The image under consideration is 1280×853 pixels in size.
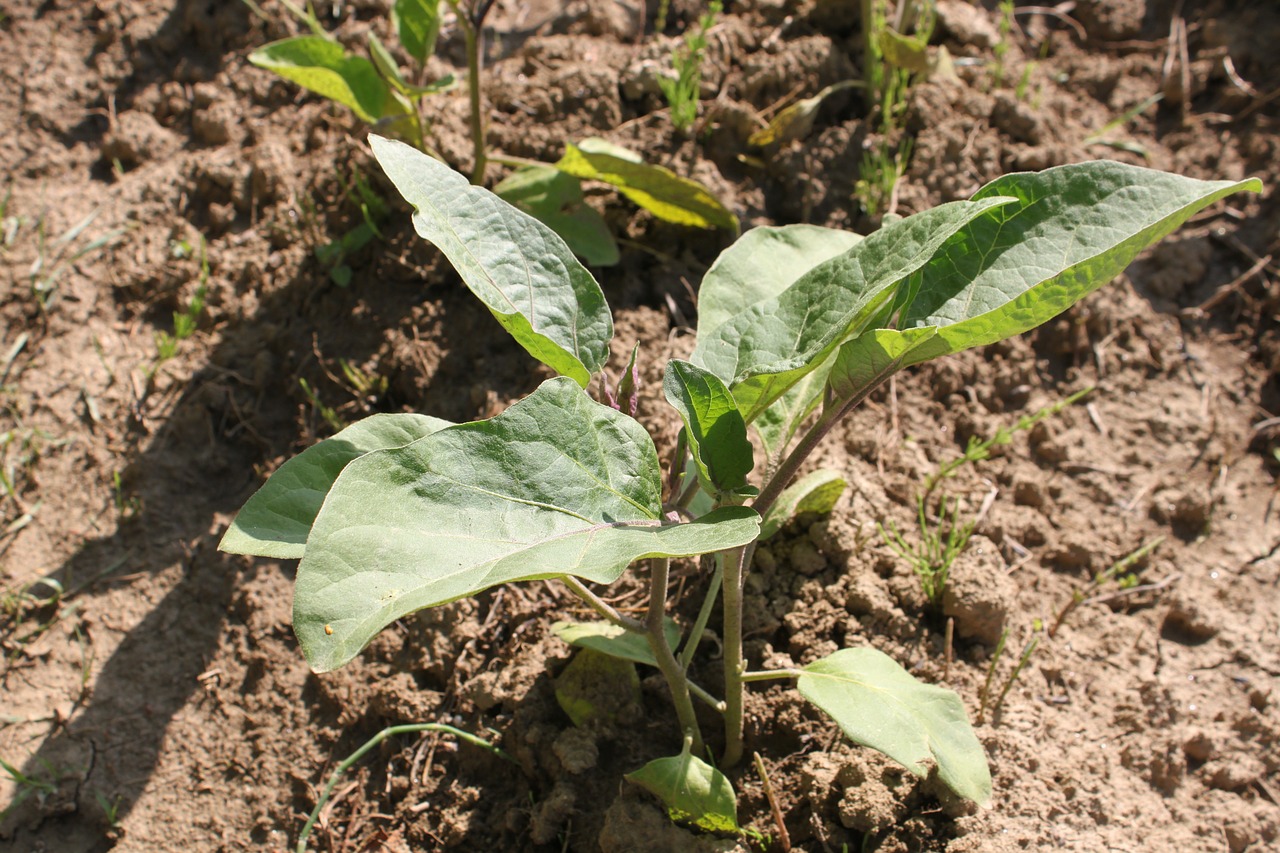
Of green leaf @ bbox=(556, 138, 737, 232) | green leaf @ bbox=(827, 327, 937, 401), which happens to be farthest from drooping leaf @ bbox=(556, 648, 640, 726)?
green leaf @ bbox=(556, 138, 737, 232)

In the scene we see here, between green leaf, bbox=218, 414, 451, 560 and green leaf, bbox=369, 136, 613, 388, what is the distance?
23cm

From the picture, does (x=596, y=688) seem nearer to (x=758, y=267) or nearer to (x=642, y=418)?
(x=642, y=418)

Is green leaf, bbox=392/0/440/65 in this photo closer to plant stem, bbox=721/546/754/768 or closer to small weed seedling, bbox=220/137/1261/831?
small weed seedling, bbox=220/137/1261/831

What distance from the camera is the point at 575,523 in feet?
4.48

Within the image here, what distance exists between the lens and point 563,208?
2764 millimetres

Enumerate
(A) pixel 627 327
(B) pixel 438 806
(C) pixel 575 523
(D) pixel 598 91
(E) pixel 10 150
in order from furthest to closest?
(E) pixel 10 150, (D) pixel 598 91, (A) pixel 627 327, (B) pixel 438 806, (C) pixel 575 523

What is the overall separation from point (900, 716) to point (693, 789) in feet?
1.31

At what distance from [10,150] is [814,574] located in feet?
10.0

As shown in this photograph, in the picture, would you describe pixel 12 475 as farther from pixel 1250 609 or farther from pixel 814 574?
pixel 1250 609

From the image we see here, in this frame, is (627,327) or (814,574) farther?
(627,327)

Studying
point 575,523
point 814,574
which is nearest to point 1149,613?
point 814,574

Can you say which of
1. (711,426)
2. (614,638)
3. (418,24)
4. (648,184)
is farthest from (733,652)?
(418,24)

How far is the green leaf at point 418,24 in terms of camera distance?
2.72m

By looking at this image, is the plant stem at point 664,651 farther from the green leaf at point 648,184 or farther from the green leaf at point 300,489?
the green leaf at point 648,184
